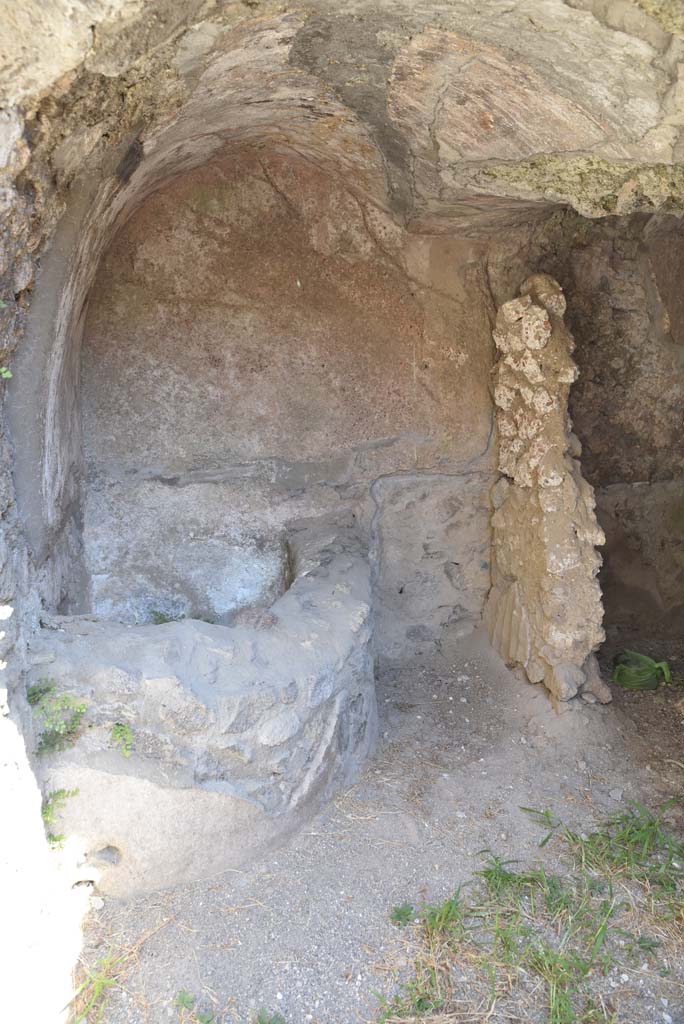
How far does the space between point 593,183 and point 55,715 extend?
5.59 feet

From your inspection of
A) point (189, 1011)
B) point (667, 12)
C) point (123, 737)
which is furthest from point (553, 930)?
point (667, 12)

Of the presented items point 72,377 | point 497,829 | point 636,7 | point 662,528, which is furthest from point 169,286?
point 662,528

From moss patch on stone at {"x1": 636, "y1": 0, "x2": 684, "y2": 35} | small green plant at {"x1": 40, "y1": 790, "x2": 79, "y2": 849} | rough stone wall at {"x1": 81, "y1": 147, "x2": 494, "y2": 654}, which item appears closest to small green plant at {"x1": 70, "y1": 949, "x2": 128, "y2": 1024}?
small green plant at {"x1": 40, "y1": 790, "x2": 79, "y2": 849}

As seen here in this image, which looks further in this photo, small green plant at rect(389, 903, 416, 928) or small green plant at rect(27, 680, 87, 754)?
small green plant at rect(389, 903, 416, 928)

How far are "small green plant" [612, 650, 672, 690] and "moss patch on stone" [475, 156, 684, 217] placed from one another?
1.61m

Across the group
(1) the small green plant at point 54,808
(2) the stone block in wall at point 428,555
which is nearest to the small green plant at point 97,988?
(1) the small green plant at point 54,808

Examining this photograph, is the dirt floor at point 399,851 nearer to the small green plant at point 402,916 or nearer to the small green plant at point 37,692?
the small green plant at point 402,916

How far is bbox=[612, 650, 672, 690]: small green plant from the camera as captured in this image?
3100 mm

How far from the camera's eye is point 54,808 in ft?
5.92

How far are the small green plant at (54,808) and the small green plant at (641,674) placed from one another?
1.99m

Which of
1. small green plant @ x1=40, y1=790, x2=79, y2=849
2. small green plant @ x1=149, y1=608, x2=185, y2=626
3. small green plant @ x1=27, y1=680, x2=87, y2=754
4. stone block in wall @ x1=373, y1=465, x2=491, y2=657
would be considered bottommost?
stone block in wall @ x1=373, y1=465, x2=491, y2=657

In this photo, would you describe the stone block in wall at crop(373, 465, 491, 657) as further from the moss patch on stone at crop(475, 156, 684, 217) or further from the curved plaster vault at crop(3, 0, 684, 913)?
the moss patch on stone at crop(475, 156, 684, 217)

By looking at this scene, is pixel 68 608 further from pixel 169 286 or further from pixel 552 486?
pixel 552 486

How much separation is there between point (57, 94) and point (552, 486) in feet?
5.79
